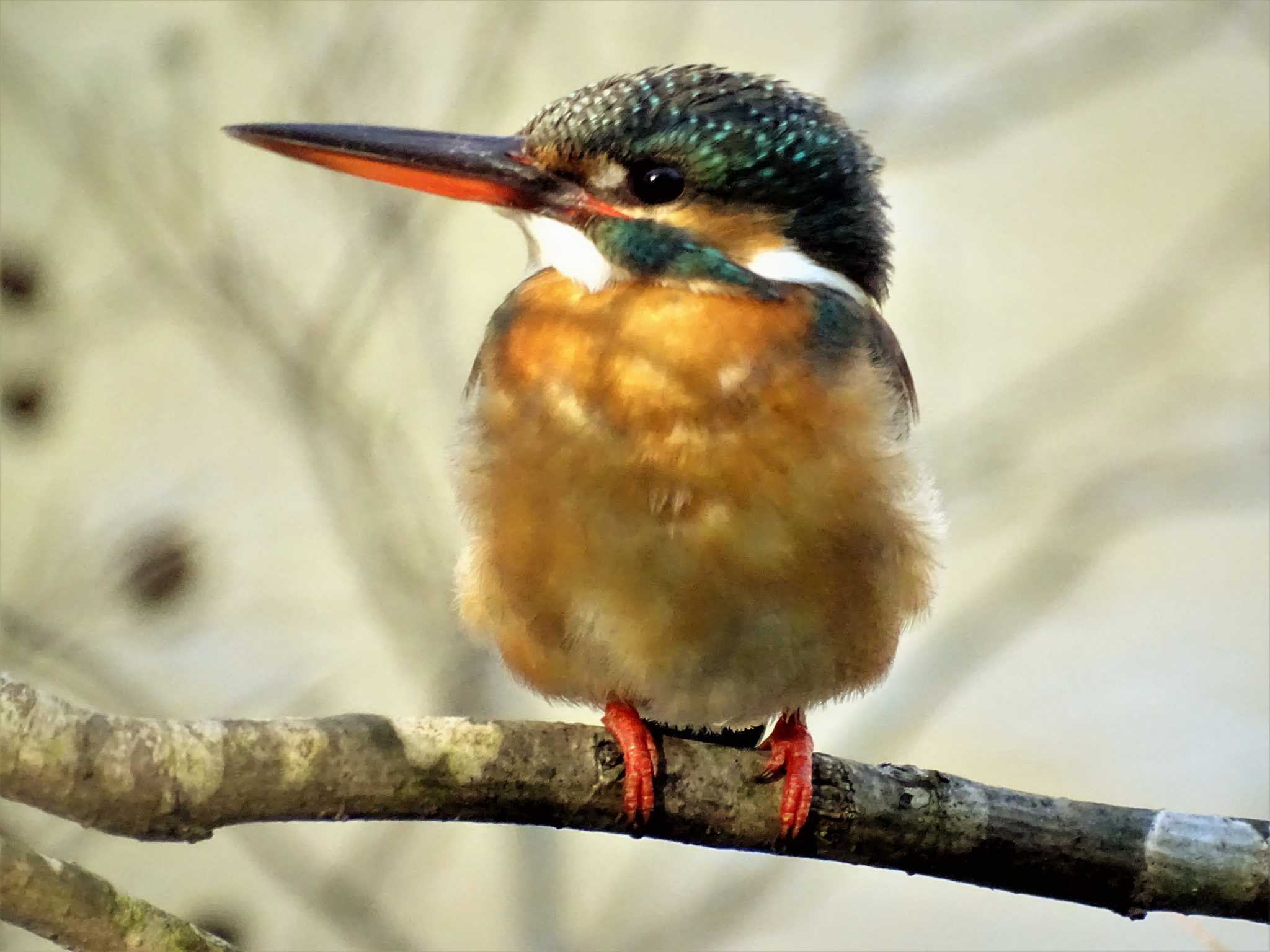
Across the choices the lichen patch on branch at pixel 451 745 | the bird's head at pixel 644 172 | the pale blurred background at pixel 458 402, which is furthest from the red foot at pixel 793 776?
the pale blurred background at pixel 458 402

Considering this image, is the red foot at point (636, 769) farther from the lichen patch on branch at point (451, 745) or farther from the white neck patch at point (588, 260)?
the white neck patch at point (588, 260)

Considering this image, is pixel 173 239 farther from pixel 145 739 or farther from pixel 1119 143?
pixel 1119 143

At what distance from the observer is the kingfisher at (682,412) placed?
2.39 ft

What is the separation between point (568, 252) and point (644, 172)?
8 cm

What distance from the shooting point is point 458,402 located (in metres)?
1.08

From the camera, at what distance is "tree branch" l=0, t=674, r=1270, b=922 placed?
53 cm

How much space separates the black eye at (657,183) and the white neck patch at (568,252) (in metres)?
0.05

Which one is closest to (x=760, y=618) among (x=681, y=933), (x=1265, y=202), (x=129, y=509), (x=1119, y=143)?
(x=681, y=933)

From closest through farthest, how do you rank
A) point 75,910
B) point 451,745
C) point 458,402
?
point 75,910, point 451,745, point 458,402

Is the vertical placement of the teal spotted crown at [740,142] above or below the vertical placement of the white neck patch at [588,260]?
above

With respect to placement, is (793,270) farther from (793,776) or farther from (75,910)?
(75,910)

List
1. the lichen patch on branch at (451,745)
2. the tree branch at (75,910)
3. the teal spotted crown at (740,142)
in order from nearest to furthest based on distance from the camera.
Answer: the tree branch at (75,910) < the lichen patch on branch at (451,745) < the teal spotted crown at (740,142)

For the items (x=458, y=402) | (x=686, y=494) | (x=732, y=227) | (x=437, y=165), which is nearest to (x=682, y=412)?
(x=686, y=494)

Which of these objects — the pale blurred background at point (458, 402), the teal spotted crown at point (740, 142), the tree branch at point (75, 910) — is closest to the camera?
the tree branch at point (75, 910)
